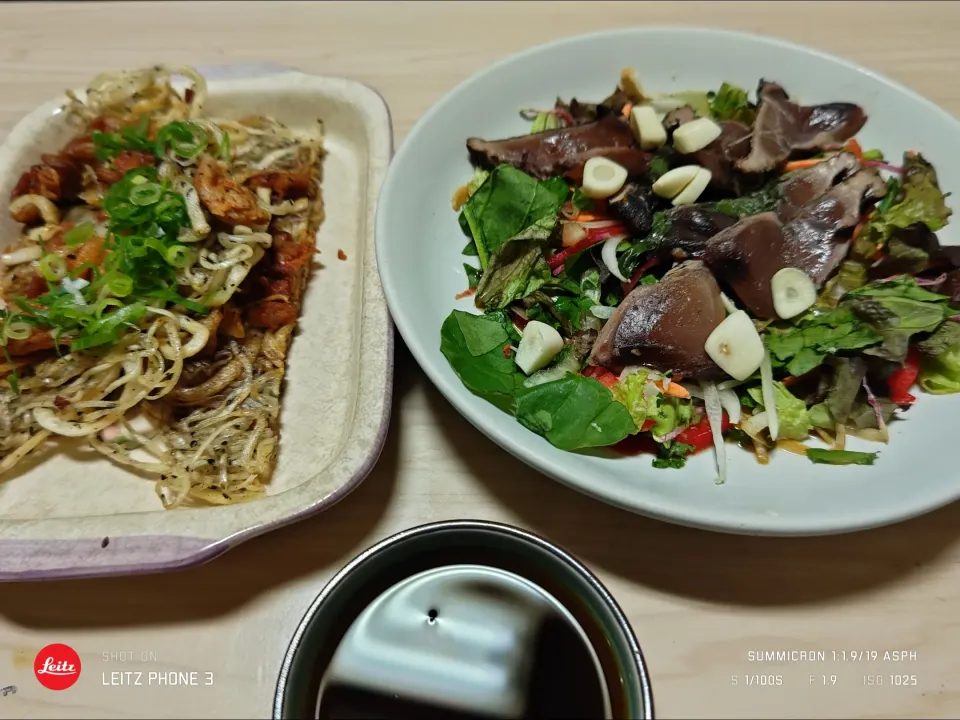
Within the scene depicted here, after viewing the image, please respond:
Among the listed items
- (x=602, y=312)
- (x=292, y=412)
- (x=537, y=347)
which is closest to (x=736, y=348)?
(x=602, y=312)

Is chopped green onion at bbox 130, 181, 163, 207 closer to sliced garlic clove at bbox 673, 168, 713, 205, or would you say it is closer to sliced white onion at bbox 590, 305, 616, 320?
sliced white onion at bbox 590, 305, 616, 320

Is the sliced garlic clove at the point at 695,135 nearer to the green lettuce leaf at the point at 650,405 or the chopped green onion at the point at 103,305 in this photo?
the green lettuce leaf at the point at 650,405

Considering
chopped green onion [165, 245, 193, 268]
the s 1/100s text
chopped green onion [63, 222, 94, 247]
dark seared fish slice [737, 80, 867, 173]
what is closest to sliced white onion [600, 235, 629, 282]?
dark seared fish slice [737, 80, 867, 173]

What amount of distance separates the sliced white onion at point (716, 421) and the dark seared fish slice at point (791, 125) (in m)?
0.73

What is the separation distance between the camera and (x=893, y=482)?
4.60 feet

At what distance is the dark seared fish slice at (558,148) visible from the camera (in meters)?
1.91

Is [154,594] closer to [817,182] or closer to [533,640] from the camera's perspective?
[533,640]

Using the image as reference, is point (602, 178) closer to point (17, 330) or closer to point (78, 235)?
point (78, 235)

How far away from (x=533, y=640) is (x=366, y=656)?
36 cm

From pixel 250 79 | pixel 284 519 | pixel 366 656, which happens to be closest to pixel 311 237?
pixel 250 79

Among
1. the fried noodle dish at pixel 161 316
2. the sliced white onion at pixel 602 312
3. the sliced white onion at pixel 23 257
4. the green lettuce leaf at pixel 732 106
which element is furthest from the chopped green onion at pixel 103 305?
the green lettuce leaf at pixel 732 106

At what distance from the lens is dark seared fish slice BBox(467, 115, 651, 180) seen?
6.27ft

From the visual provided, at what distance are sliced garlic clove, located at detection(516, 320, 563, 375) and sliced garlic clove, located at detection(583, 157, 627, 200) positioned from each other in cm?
48

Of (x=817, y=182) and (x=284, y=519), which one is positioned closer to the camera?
(x=284, y=519)
